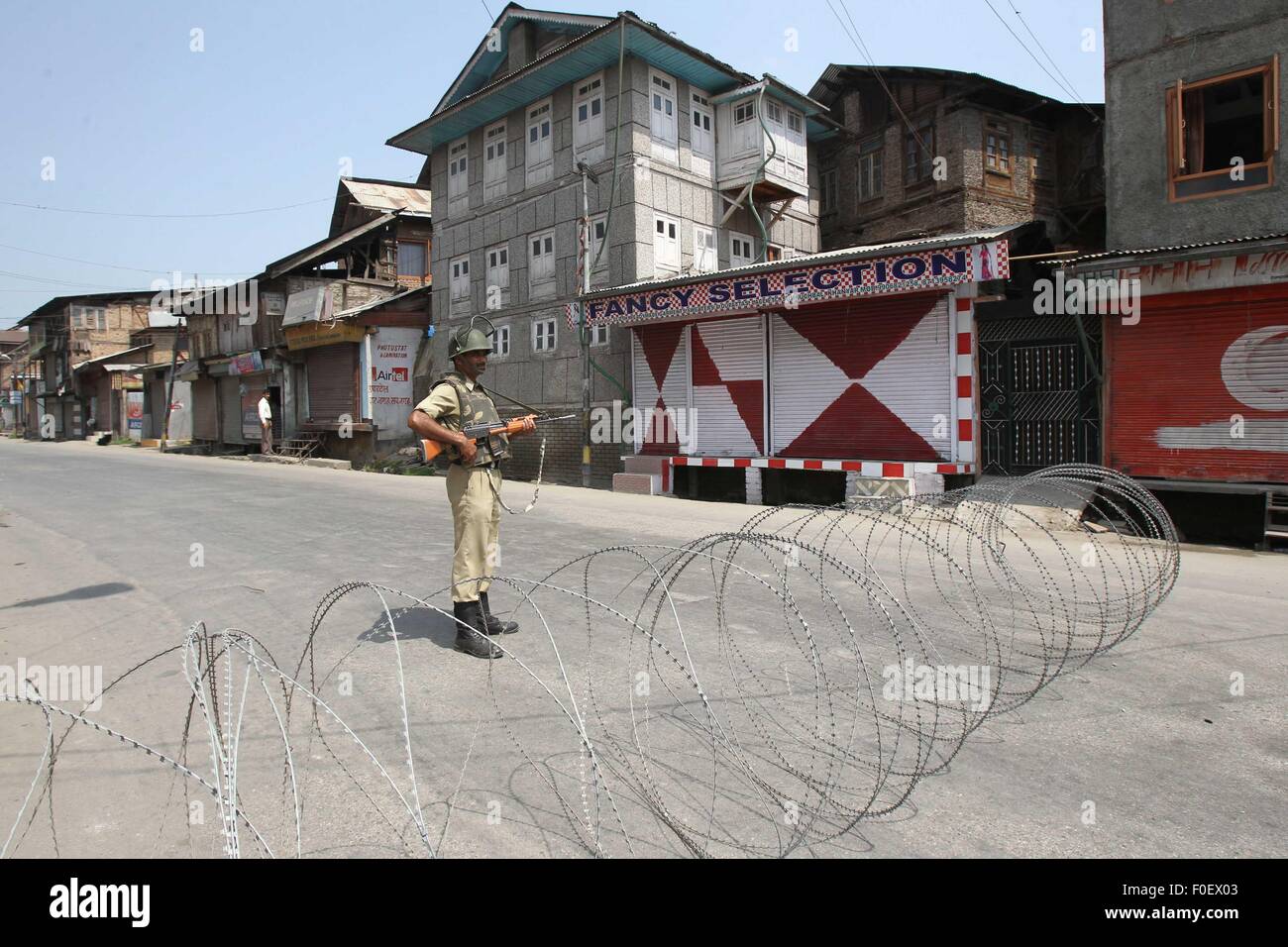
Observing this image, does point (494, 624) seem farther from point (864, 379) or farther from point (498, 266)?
point (498, 266)

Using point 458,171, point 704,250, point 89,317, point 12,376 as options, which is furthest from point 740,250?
point 12,376

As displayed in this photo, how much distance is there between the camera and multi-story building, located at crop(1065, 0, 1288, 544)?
10453mm

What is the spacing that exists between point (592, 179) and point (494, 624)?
16.4 metres

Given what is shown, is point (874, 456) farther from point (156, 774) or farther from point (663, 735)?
point (156, 774)

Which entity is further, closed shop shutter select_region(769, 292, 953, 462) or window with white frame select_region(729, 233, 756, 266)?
window with white frame select_region(729, 233, 756, 266)

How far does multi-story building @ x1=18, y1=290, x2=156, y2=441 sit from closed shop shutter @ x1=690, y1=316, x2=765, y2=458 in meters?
47.3

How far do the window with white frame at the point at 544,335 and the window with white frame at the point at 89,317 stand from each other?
1698 inches

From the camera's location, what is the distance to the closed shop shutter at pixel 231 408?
35562 mm

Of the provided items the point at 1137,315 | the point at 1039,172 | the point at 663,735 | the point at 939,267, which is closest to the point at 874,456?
the point at 939,267

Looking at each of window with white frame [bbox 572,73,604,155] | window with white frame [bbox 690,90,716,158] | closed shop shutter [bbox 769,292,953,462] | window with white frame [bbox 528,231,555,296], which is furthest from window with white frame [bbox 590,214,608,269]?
closed shop shutter [bbox 769,292,953,462]

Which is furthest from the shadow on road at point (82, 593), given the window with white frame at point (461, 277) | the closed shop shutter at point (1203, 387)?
the window with white frame at point (461, 277)

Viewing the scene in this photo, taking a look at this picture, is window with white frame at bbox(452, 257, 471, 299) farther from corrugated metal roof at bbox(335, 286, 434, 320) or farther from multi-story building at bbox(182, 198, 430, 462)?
multi-story building at bbox(182, 198, 430, 462)

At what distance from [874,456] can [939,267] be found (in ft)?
11.5

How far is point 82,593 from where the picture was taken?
7.73m
